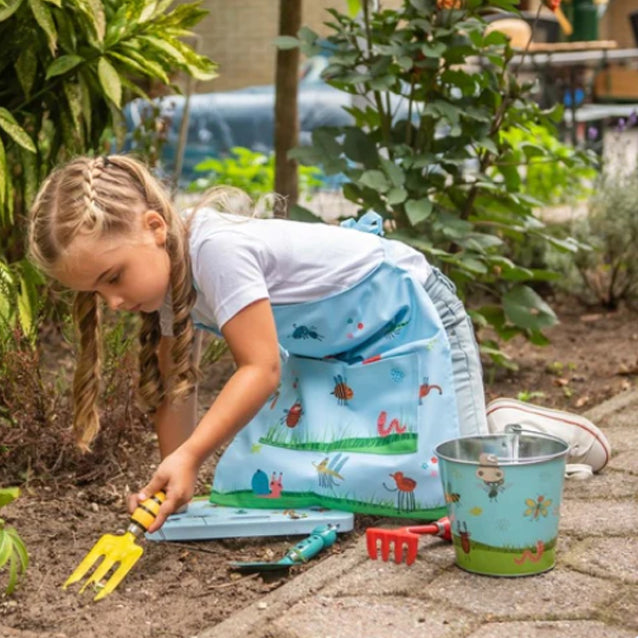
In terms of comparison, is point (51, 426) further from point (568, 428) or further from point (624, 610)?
point (624, 610)

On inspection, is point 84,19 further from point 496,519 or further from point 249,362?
point 496,519

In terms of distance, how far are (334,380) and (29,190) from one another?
1020 mm

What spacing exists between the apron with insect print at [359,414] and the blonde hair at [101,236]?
0.26 m

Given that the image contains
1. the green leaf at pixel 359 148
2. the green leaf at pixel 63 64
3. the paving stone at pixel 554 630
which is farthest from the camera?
the green leaf at pixel 359 148

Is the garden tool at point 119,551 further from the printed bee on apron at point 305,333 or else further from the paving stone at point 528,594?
the printed bee on apron at point 305,333

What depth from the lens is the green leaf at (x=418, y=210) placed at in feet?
9.95

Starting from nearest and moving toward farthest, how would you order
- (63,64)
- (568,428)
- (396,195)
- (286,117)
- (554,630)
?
(554,630), (568,428), (63,64), (396,195), (286,117)

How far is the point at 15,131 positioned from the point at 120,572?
128cm

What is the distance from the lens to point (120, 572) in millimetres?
1954

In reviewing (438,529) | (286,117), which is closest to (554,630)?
(438,529)

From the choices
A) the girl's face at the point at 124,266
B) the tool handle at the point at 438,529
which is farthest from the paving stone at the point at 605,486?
the girl's face at the point at 124,266

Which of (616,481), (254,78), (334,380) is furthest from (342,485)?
(254,78)

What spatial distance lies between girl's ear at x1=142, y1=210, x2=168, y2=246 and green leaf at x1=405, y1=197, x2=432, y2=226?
3.36 feet

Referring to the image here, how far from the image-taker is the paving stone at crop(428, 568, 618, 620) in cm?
183
